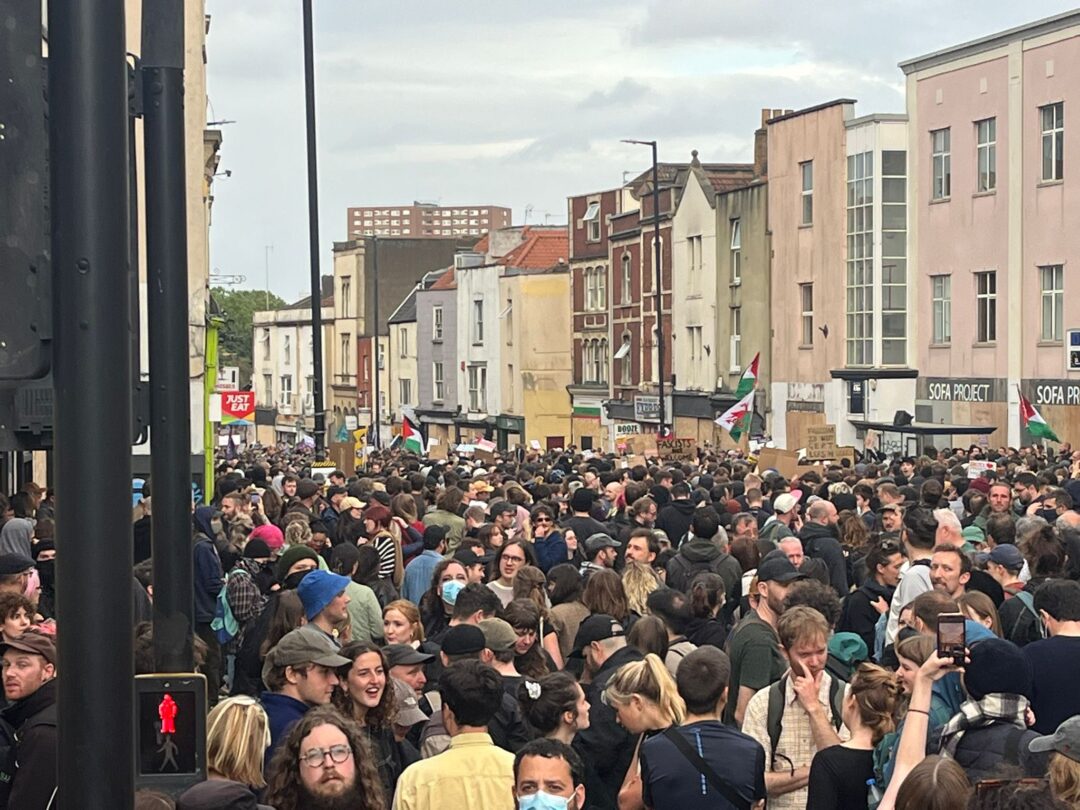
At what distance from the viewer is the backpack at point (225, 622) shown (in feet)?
36.4

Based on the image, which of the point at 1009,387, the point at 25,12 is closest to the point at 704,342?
the point at 1009,387

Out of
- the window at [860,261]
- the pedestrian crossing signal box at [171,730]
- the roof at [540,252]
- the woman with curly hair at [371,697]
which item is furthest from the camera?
the roof at [540,252]

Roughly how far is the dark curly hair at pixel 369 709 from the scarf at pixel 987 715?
251 centimetres

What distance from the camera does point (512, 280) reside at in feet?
251

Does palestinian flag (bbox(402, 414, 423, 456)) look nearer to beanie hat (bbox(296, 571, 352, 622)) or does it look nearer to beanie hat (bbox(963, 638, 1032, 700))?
beanie hat (bbox(296, 571, 352, 622))

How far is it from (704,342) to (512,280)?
1903 centimetres

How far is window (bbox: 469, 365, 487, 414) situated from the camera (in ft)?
266

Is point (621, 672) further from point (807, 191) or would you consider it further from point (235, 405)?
point (807, 191)

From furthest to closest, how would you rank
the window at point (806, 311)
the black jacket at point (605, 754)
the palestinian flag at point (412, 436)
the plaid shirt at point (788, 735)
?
the window at point (806, 311) < the palestinian flag at point (412, 436) < the black jacket at point (605, 754) < the plaid shirt at point (788, 735)

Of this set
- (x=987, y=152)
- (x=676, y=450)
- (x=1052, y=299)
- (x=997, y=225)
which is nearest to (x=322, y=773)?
(x=676, y=450)

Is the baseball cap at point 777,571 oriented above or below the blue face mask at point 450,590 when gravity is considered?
above

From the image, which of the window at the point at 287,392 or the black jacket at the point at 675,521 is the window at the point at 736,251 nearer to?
the black jacket at the point at 675,521

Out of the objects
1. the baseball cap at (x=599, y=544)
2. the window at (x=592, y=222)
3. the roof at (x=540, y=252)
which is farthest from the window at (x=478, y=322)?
the baseball cap at (x=599, y=544)

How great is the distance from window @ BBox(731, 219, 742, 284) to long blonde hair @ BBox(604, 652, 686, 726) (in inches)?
1944
